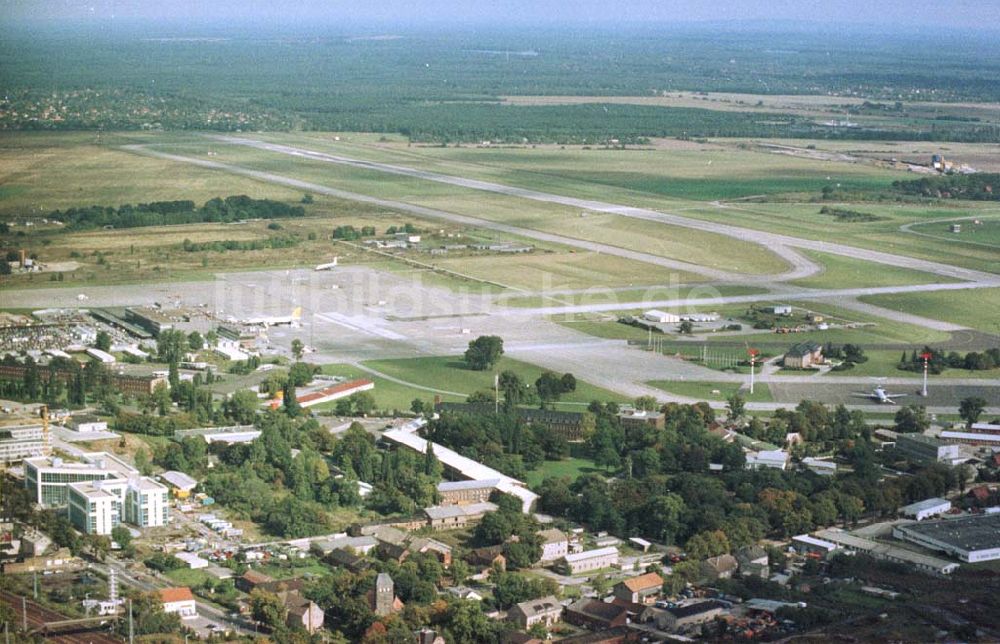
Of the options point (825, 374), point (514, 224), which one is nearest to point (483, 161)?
point (514, 224)

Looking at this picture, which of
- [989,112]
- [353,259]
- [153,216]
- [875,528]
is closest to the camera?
[875,528]

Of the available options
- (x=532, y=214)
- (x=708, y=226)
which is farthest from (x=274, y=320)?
(x=708, y=226)

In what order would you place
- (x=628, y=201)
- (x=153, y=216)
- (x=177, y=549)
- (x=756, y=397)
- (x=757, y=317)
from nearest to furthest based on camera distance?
(x=177, y=549), (x=756, y=397), (x=757, y=317), (x=153, y=216), (x=628, y=201)

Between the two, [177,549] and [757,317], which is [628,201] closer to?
Result: [757,317]

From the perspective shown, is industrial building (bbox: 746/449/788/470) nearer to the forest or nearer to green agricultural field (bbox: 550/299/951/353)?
green agricultural field (bbox: 550/299/951/353)

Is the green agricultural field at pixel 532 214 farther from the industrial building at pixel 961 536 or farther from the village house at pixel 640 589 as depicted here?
the village house at pixel 640 589

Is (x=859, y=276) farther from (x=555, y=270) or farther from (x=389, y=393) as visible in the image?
(x=389, y=393)

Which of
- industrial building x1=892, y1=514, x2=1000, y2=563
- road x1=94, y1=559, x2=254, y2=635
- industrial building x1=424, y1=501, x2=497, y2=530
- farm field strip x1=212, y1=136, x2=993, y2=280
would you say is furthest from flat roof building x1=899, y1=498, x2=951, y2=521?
farm field strip x1=212, y1=136, x2=993, y2=280
